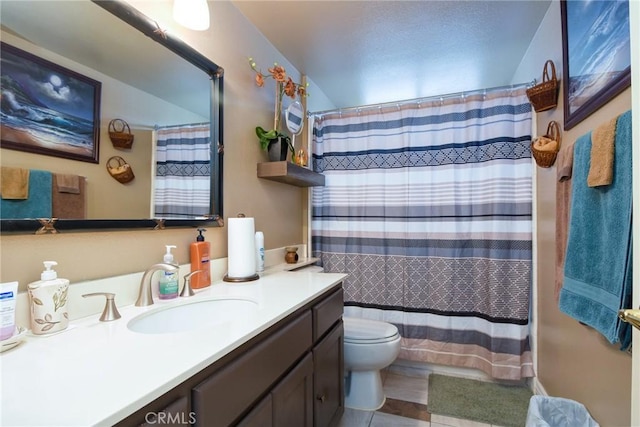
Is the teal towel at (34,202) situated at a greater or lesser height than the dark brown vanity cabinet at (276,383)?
greater

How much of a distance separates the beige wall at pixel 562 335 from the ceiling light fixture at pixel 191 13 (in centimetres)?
162

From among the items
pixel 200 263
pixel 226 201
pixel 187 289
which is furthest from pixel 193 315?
pixel 226 201

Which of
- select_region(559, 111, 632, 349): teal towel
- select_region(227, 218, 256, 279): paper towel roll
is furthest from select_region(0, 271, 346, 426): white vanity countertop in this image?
select_region(559, 111, 632, 349): teal towel

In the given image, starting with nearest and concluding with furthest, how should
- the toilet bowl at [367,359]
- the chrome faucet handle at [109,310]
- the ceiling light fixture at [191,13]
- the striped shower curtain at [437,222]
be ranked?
1. the chrome faucet handle at [109,310]
2. the ceiling light fixture at [191,13]
3. the toilet bowl at [367,359]
4. the striped shower curtain at [437,222]

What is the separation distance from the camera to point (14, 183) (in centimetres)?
77

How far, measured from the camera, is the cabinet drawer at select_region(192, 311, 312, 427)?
66 centimetres

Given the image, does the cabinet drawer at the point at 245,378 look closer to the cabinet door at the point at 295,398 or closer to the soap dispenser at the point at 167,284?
the cabinet door at the point at 295,398

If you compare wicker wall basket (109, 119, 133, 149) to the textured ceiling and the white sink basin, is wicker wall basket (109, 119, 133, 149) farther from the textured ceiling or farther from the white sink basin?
the textured ceiling

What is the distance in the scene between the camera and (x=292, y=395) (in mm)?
1032

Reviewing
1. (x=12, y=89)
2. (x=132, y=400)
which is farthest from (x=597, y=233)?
(x=12, y=89)

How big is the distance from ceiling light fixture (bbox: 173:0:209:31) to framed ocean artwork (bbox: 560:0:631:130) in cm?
154

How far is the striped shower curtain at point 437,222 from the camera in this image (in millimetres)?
1935

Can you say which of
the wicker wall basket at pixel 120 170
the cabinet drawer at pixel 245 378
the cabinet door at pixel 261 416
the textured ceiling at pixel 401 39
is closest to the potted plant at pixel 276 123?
the textured ceiling at pixel 401 39

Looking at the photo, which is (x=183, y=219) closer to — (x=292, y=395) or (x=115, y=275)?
(x=115, y=275)
